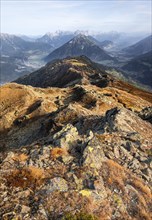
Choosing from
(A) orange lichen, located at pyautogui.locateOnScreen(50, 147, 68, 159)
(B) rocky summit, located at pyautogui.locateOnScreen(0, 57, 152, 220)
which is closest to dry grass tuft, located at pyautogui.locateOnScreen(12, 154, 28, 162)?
(B) rocky summit, located at pyautogui.locateOnScreen(0, 57, 152, 220)

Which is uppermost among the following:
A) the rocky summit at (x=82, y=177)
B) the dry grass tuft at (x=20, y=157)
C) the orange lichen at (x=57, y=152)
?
the dry grass tuft at (x=20, y=157)

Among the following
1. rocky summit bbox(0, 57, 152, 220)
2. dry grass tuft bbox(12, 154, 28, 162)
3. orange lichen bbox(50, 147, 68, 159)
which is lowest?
rocky summit bbox(0, 57, 152, 220)

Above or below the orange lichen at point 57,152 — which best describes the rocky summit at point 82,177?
below

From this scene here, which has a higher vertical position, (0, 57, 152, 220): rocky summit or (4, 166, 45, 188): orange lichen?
(4, 166, 45, 188): orange lichen

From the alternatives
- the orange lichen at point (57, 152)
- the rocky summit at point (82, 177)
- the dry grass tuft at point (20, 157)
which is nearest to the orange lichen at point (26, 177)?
the rocky summit at point (82, 177)

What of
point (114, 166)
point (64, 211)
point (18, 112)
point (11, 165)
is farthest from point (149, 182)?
point (18, 112)

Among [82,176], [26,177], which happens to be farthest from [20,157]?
[82,176]

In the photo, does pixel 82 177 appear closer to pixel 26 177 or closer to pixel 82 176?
pixel 82 176

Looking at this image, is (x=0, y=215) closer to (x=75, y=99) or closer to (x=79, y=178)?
(x=79, y=178)

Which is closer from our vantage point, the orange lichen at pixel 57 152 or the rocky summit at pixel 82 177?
the rocky summit at pixel 82 177

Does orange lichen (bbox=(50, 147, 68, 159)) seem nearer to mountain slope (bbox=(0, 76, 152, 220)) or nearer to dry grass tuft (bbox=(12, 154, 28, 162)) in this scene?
mountain slope (bbox=(0, 76, 152, 220))

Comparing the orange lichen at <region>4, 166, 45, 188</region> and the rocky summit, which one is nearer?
the rocky summit

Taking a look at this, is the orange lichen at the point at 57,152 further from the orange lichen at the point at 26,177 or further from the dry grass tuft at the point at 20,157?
the orange lichen at the point at 26,177
